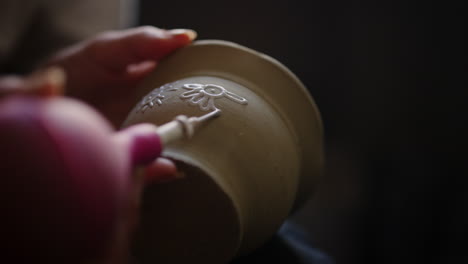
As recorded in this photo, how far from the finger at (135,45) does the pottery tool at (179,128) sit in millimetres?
204

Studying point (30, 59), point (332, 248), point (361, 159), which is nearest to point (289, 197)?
point (332, 248)

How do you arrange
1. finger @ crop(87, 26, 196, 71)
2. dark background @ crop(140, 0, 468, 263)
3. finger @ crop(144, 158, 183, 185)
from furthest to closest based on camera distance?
dark background @ crop(140, 0, 468, 263) < finger @ crop(87, 26, 196, 71) < finger @ crop(144, 158, 183, 185)

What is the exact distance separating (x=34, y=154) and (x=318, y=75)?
1.17 m

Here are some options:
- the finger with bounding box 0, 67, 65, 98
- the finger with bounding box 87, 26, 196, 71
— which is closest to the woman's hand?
the finger with bounding box 87, 26, 196, 71

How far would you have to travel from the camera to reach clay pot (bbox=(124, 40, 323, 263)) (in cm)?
44

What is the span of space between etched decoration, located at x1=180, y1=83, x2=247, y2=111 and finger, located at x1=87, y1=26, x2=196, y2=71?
→ 0.43 feet

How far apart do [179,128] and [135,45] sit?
11.8 inches

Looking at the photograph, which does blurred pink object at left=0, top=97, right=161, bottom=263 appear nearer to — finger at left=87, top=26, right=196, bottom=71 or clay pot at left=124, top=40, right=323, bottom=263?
clay pot at left=124, top=40, right=323, bottom=263

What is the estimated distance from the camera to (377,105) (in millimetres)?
1301

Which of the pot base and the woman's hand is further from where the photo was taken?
the woman's hand

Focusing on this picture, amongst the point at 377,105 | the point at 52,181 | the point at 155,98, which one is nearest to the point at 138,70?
the point at 155,98

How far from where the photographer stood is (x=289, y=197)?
0.50 m

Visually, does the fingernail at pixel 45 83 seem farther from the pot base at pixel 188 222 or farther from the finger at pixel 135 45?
the finger at pixel 135 45

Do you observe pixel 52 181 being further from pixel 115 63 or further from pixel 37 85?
pixel 115 63
